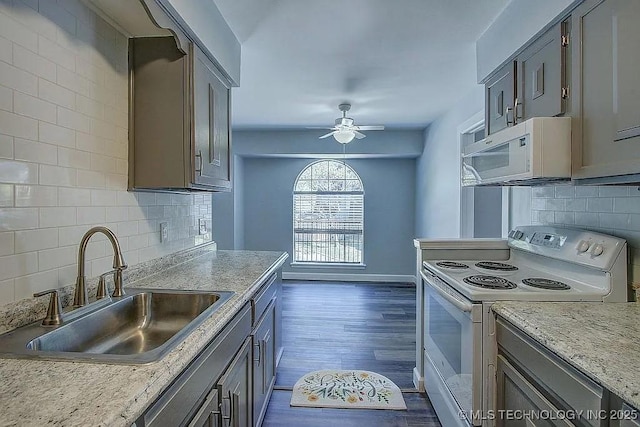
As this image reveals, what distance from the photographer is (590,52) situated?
1.42 m

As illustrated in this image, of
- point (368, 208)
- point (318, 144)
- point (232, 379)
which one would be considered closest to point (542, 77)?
point (232, 379)

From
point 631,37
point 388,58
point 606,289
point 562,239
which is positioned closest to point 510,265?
point 562,239

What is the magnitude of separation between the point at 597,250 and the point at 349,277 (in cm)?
492

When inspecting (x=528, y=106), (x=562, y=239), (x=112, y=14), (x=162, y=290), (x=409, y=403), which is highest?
(x=112, y=14)

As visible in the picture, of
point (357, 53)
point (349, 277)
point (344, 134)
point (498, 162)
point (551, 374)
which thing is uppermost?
point (357, 53)

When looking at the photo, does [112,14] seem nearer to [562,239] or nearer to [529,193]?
[562,239]

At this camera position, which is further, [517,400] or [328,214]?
[328,214]

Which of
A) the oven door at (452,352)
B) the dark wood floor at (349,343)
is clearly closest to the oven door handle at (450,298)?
the oven door at (452,352)

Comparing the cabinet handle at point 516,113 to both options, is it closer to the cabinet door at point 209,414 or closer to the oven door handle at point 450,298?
the oven door handle at point 450,298

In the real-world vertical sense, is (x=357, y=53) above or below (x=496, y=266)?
above

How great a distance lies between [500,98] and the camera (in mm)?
2178

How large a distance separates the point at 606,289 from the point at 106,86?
7.83 ft

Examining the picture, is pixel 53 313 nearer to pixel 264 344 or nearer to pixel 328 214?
pixel 264 344

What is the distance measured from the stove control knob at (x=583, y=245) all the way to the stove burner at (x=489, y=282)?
35 centimetres
